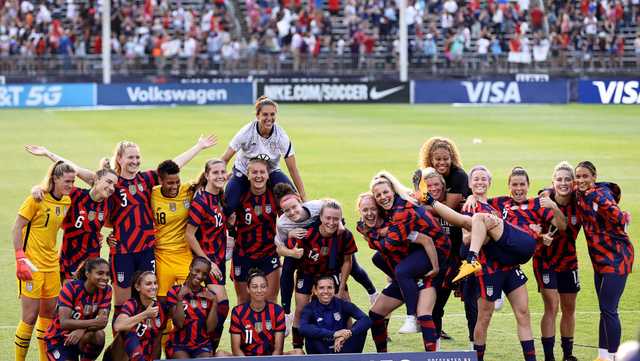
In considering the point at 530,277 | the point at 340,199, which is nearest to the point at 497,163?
the point at 340,199

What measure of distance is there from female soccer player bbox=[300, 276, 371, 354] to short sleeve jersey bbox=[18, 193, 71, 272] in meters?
2.32

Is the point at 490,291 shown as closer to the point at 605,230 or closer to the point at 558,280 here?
the point at 558,280

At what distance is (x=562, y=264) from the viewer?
33.7 ft

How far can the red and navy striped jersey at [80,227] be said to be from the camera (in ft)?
33.3

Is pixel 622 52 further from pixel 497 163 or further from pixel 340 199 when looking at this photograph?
pixel 340 199

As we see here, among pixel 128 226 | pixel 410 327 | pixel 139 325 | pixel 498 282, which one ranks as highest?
pixel 128 226

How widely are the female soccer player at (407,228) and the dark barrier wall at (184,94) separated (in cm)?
3275

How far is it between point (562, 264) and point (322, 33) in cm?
3836

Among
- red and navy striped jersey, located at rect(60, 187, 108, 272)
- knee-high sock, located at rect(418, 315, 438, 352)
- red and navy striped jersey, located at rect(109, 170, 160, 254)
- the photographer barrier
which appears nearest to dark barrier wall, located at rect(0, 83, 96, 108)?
red and navy striped jersey, located at rect(109, 170, 160, 254)

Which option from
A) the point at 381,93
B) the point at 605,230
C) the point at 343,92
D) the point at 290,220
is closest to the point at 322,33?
the point at 343,92

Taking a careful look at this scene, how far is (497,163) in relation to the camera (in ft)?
80.2

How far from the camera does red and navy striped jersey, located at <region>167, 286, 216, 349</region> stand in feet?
31.7

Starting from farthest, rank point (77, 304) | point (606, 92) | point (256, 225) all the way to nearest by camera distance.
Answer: point (606, 92) < point (256, 225) < point (77, 304)

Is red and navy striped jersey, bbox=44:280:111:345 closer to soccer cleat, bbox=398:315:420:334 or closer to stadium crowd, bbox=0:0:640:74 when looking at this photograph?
Result: soccer cleat, bbox=398:315:420:334
